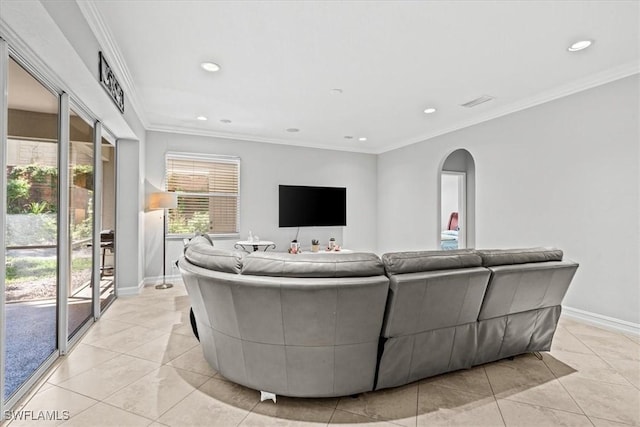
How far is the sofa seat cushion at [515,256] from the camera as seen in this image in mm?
2293

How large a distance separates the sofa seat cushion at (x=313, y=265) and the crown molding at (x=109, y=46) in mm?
2017

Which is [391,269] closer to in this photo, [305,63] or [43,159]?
[305,63]

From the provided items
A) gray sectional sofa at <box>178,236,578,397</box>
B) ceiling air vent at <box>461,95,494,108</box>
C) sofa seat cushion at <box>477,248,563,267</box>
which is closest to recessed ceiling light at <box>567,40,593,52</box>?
ceiling air vent at <box>461,95,494,108</box>

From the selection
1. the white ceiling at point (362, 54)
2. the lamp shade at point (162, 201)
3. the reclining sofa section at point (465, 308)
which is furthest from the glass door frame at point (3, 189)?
the lamp shade at point (162, 201)

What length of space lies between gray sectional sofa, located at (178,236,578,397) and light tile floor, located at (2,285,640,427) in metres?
0.11

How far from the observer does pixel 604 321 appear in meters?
3.37

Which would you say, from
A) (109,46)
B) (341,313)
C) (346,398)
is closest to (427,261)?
(341,313)

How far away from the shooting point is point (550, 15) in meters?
2.41

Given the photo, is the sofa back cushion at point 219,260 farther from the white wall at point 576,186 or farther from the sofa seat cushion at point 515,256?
the white wall at point 576,186

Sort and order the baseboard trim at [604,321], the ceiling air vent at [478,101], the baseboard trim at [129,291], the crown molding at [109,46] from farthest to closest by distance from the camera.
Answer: the baseboard trim at [129,291], the ceiling air vent at [478,101], the baseboard trim at [604,321], the crown molding at [109,46]

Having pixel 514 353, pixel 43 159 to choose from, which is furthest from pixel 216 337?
pixel 514 353

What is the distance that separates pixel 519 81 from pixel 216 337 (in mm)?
3859

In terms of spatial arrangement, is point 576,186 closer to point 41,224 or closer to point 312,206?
point 312,206

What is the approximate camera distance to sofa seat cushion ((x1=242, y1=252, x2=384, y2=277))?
1.84m
